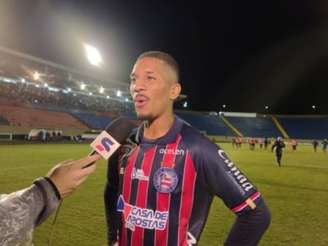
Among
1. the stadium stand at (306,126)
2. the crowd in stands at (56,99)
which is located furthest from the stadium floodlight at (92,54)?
the stadium stand at (306,126)

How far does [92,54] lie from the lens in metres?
44.5

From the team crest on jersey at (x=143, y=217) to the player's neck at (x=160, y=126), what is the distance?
0.53m

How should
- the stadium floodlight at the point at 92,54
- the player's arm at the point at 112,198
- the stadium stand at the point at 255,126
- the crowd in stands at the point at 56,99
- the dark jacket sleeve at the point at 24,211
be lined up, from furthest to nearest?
the stadium stand at the point at 255,126
the crowd in stands at the point at 56,99
the stadium floodlight at the point at 92,54
the player's arm at the point at 112,198
the dark jacket sleeve at the point at 24,211

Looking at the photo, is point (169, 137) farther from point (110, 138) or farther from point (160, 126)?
point (110, 138)

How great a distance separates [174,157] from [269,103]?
3373 inches

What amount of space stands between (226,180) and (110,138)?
791 mm

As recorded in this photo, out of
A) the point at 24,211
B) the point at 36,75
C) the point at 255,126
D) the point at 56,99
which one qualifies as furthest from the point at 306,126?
the point at 24,211

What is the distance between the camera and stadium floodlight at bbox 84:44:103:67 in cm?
4353

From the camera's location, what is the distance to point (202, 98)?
81.8m

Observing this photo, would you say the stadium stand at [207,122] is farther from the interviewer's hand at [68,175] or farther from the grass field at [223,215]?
the interviewer's hand at [68,175]

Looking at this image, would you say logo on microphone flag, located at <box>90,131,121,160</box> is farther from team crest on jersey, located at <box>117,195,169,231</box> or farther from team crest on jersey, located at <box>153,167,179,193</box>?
team crest on jersey, located at <box>117,195,169,231</box>

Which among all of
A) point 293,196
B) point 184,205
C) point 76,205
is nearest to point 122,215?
point 184,205

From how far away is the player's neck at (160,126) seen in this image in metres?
2.73

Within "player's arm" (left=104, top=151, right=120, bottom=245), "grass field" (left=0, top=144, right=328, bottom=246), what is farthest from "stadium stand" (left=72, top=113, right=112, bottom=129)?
"player's arm" (left=104, top=151, right=120, bottom=245)
